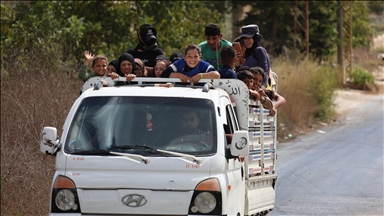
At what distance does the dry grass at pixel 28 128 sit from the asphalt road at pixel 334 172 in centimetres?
342

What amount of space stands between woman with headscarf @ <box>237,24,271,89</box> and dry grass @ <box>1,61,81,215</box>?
3426 mm

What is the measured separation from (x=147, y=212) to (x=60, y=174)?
2.68ft

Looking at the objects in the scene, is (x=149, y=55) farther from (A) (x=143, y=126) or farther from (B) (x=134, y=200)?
(B) (x=134, y=200)

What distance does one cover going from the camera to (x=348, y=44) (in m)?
43.0

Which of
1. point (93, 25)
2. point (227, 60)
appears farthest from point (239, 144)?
point (93, 25)

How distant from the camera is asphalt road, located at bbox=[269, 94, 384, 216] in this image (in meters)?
12.2

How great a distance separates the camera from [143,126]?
720 centimetres

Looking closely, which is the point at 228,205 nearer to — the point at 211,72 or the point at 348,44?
the point at 211,72

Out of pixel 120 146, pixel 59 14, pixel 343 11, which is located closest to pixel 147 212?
pixel 120 146

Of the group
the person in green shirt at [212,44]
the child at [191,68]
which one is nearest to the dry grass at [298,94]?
the person in green shirt at [212,44]

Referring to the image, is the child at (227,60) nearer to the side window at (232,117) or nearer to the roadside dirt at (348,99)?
the side window at (232,117)

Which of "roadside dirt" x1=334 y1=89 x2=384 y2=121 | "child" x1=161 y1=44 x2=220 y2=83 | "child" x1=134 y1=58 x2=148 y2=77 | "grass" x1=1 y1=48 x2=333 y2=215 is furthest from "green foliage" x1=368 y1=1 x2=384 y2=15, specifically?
"child" x1=161 y1=44 x2=220 y2=83

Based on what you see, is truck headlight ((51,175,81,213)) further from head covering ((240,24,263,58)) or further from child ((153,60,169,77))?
head covering ((240,24,263,58))

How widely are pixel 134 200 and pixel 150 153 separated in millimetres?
446
